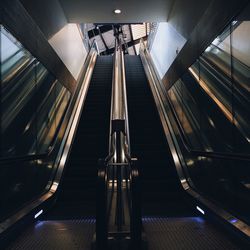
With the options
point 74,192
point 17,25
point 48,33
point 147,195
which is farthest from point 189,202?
point 48,33

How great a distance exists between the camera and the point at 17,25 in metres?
3.69

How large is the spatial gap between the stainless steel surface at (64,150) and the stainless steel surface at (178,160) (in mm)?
1881

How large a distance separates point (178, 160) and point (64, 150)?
2.07m

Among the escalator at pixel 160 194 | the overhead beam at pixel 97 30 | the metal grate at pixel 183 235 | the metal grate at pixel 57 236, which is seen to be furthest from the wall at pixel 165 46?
the overhead beam at pixel 97 30

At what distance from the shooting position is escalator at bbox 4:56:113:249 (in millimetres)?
2805

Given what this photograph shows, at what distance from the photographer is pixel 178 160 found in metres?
4.79

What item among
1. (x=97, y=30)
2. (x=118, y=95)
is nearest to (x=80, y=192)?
(x=118, y=95)

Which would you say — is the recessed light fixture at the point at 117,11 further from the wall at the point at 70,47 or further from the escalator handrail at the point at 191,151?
the escalator handrail at the point at 191,151

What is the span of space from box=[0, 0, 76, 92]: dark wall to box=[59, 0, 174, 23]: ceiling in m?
1.52

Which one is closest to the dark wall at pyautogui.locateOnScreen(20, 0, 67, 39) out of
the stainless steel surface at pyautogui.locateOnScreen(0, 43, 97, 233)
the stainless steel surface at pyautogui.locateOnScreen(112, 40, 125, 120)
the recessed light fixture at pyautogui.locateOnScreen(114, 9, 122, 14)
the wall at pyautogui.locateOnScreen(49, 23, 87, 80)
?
the wall at pyautogui.locateOnScreen(49, 23, 87, 80)

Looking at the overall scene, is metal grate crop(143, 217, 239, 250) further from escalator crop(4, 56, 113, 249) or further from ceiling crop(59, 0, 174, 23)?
ceiling crop(59, 0, 174, 23)

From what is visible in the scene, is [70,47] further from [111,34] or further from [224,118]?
[111,34]

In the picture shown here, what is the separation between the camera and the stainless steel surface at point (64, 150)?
2.95 meters

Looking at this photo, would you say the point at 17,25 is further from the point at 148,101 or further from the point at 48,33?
the point at 148,101
